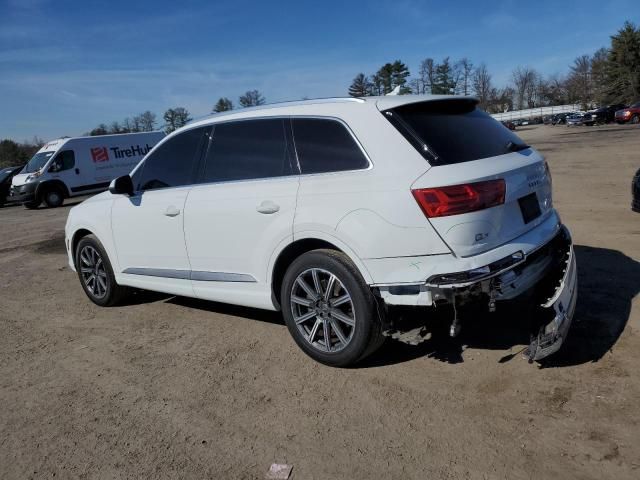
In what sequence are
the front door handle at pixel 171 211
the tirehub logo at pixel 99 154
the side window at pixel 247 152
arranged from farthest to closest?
the tirehub logo at pixel 99 154
the front door handle at pixel 171 211
the side window at pixel 247 152

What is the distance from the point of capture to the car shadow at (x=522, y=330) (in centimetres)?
369

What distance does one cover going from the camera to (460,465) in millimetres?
2664

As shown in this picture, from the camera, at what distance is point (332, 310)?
3.69 metres

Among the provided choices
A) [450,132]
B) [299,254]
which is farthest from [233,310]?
[450,132]

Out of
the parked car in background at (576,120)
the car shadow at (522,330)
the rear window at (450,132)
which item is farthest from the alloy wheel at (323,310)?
the parked car in background at (576,120)

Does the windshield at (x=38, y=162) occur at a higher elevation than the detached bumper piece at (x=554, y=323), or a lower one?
higher

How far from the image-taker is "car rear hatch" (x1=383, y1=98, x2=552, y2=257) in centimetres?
316

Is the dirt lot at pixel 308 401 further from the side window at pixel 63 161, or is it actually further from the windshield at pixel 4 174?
the windshield at pixel 4 174

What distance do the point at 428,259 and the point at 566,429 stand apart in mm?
1174

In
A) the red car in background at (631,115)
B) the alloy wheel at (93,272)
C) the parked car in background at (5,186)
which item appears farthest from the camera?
the red car in background at (631,115)

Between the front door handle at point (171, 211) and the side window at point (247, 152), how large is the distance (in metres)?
0.36

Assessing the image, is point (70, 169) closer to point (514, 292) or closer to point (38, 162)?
point (38, 162)

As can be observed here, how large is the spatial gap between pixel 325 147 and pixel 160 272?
6.96ft

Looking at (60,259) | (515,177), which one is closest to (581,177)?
(515,177)
